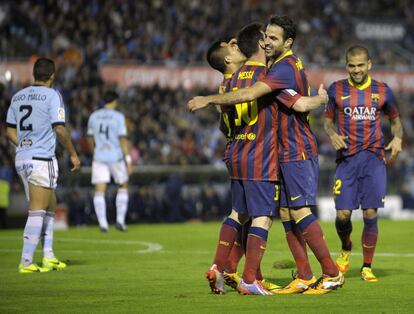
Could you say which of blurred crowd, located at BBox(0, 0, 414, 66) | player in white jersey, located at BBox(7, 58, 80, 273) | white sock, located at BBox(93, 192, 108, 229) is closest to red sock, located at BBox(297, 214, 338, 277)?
player in white jersey, located at BBox(7, 58, 80, 273)

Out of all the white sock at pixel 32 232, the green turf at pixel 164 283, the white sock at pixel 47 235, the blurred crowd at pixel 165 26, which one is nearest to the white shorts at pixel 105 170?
the green turf at pixel 164 283

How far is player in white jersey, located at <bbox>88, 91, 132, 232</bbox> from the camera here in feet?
63.7

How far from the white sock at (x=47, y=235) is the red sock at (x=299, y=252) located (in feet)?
12.4

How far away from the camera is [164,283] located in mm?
10133

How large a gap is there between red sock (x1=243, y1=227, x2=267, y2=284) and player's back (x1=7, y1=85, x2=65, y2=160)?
11.3ft

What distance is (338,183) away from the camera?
10.8m

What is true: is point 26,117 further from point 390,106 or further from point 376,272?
point 376,272

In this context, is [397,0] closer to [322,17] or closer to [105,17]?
[322,17]

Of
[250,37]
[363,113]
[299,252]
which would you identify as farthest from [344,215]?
[250,37]

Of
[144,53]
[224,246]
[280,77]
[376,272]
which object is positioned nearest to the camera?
[280,77]

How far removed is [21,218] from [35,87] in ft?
36.7

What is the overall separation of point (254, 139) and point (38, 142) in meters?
3.53

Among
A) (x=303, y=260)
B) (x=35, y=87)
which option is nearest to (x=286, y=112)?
(x=303, y=260)

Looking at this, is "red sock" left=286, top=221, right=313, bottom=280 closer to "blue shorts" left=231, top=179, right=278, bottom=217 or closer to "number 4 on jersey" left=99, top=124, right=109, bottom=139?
"blue shorts" left=231, top=179, right=278, bottom=217
